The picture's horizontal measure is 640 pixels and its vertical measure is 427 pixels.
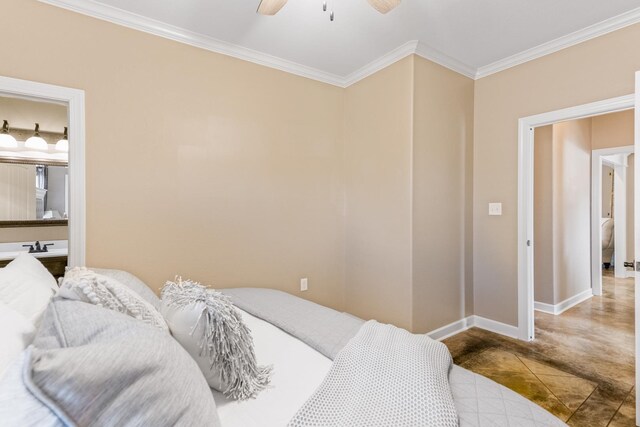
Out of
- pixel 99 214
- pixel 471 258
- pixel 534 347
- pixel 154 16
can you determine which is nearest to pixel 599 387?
pixel 534 347

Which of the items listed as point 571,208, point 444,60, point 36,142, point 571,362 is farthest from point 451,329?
point 36,142

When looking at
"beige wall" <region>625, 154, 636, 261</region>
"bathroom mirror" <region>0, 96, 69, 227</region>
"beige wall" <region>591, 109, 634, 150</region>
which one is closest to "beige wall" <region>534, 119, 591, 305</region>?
"beige wall" <region>591, 109, 634, 150</region>

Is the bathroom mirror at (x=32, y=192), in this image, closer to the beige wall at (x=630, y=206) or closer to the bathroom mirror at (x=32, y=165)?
the bathroom mirror at (x=32, y=165)

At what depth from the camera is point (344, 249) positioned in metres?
3.40

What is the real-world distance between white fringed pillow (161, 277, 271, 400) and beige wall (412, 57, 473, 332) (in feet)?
6.45

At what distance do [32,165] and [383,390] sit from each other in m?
4.25

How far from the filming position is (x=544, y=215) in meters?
3.56

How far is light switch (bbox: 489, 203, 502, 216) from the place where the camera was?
3.02 metres

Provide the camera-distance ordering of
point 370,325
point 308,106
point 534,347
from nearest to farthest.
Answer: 1. point 370,325
2. point 534,347
3. point 308,106

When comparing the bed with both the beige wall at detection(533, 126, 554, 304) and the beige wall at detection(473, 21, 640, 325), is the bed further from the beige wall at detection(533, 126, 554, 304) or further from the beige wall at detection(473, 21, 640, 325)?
the beige wall at detection(533, 126, 554, 304)

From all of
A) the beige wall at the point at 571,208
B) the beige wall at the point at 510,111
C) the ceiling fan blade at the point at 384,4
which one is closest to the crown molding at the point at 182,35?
the ceiling fan blade at the point at 384,4

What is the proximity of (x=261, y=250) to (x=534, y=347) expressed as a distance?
8.44 feet

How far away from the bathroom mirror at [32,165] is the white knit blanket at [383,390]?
136 inches

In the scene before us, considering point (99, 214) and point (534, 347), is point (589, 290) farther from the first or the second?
point (99, 214)
